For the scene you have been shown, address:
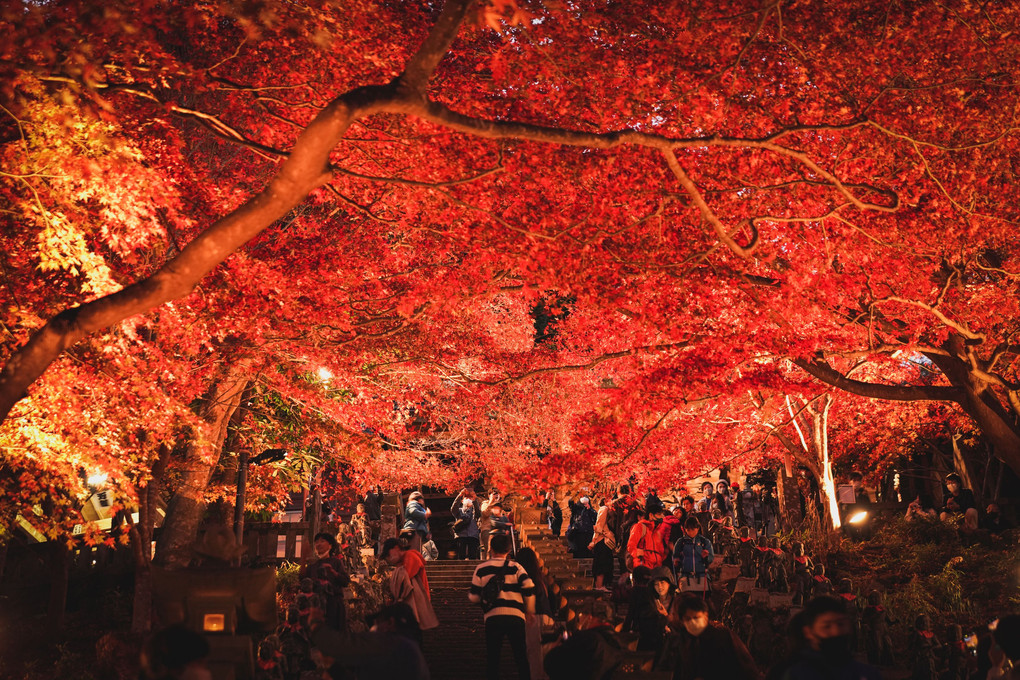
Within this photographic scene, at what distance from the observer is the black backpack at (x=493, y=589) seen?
9305 mm

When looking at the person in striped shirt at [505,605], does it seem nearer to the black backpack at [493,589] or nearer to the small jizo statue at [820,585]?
the black backpack at [493,589]

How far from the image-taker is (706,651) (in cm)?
616

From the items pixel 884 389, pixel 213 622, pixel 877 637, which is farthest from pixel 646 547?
pixel 213 622

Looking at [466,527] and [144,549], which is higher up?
[466,527]

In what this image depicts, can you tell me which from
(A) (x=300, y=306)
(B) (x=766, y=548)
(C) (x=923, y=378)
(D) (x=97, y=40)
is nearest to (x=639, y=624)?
(B) (x=766, y=548)

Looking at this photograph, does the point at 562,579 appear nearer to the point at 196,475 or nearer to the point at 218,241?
the point at 196,475

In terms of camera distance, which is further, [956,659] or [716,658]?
[956,659]

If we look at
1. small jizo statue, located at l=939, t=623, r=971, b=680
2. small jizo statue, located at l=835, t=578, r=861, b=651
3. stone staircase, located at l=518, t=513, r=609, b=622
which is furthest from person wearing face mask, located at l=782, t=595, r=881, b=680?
small jizo statue, located at l=835, t=578, r=861, b=651

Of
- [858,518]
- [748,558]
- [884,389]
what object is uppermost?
[884,389]

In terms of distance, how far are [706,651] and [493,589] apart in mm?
3602

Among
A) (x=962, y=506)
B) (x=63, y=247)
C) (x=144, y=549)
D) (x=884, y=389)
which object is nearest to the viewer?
(x=63, y=247)

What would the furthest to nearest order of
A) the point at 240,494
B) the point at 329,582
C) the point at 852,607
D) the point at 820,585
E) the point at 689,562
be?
the point at 240,494 → the point at 689,562 → the point at 820,585 → the point at 852,607 → the point at 329,582

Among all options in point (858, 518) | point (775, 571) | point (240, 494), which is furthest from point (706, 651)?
point (858, 518)

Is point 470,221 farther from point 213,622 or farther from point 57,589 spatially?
point 57,589
